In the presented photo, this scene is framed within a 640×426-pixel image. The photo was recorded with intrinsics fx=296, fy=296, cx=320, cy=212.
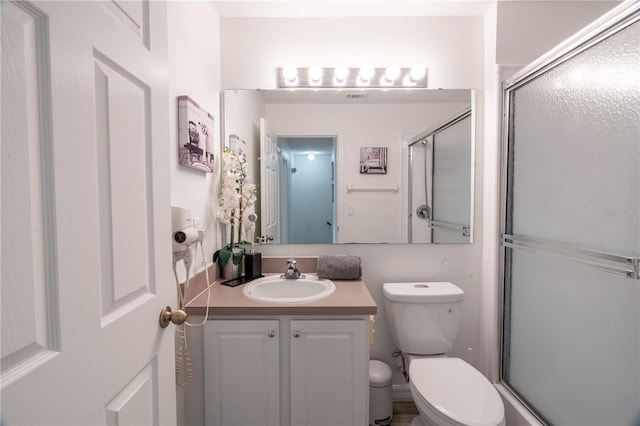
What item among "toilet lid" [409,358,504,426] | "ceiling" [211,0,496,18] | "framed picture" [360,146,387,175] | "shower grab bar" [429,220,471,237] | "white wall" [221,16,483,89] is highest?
"ceiling" [211,0,496,18]

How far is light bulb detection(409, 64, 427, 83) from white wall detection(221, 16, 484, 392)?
0.05m

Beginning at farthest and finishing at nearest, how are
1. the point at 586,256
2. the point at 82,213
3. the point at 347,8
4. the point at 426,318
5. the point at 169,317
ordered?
the point at 347,8
the point at 426,318
the point at 586,256
the point at 169,317
the point at 82,213

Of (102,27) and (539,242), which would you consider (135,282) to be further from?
(539,242)

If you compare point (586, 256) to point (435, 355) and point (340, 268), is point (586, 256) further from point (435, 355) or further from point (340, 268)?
point (340, 268)

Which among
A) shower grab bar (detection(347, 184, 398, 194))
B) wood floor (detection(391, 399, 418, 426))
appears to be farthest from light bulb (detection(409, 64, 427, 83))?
wood floor (detection(391, 399, 418, 426))

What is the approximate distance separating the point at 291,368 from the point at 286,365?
3 cm

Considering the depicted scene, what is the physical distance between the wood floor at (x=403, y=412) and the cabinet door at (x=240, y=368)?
2.54 feet

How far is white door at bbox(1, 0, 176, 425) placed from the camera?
395 mm

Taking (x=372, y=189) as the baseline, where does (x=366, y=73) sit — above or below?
above

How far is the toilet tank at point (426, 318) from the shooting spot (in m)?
1.54

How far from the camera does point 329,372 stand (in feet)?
4.08

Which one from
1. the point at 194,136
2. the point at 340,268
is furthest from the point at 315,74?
the point at 340,268

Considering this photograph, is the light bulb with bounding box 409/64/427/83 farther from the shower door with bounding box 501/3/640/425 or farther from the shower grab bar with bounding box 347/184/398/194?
the shower grab bar with bounding box 347/184/398/194

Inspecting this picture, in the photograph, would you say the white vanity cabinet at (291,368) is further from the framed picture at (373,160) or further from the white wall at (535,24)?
the white wall at (535,24)
